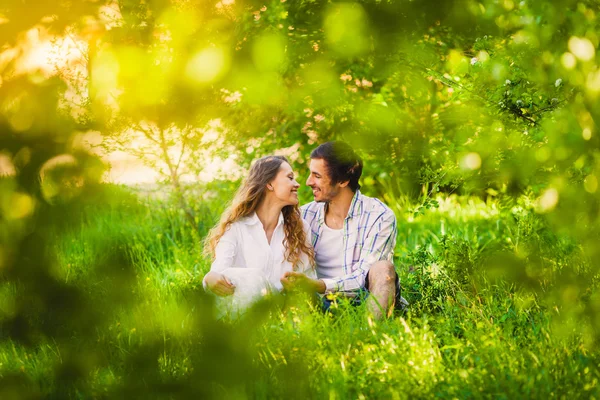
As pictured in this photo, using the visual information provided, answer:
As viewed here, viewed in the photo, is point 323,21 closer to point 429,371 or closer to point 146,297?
point 146,297

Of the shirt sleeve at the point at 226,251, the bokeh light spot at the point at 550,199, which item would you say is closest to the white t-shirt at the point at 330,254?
the shirt sleeve at the point at 226,251

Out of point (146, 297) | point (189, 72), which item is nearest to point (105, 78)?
point (189, 72)

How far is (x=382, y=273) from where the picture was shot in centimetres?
339

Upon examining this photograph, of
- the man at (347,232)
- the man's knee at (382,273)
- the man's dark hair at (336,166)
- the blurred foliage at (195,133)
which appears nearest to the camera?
the blurred foliage at (195,133)

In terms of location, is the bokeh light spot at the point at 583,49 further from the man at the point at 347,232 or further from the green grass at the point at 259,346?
the man at the point at 347,232

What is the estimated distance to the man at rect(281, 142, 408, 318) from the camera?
3.46 m

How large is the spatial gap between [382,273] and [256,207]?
32.0 inches

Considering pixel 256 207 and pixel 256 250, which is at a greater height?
pixel 256 207

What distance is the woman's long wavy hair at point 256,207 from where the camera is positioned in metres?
3.58

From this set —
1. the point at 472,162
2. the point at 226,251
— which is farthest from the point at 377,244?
the point at 472,162

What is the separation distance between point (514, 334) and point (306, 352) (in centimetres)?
107

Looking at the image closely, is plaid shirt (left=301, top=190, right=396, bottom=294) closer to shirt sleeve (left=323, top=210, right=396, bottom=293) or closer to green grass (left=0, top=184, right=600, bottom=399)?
shirt sleeve (left=323, top=210, right=396, bottom=293)

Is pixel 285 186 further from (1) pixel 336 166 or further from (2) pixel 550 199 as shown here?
(2) pixel 550 199

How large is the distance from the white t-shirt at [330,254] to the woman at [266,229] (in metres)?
0.13
